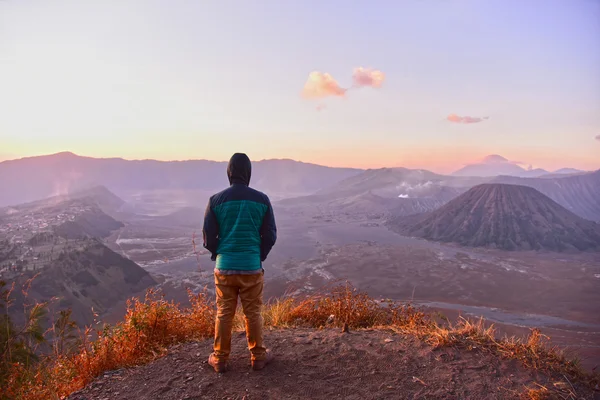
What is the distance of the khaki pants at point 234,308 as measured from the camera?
3.28m

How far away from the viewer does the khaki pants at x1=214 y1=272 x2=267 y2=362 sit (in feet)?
10.7

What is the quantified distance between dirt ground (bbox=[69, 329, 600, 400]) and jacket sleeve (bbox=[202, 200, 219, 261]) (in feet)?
3.86

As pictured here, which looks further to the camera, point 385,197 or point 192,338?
point 385,197

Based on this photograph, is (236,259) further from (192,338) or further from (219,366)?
(192,338)

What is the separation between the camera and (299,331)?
4477mm

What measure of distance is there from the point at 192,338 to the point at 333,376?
1853 millimetres

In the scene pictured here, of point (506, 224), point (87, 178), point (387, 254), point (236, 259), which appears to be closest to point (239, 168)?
point (236, 259)

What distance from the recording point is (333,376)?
3268 mm

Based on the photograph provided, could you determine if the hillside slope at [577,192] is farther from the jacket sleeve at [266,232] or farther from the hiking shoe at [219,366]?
the hiking shoe at [219,366]

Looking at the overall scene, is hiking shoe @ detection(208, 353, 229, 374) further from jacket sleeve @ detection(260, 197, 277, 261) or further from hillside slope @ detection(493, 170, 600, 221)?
hillside slope @ detection(493, 170, 600, 221)

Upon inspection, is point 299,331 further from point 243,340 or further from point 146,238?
point 146,238

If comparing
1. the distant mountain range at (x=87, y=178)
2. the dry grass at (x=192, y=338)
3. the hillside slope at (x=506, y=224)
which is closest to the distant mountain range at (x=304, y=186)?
the distant mountain range at (x=87, y=178)

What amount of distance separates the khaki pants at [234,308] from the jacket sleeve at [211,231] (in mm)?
276

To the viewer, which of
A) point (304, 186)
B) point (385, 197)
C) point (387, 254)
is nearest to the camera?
point (387, 254)
